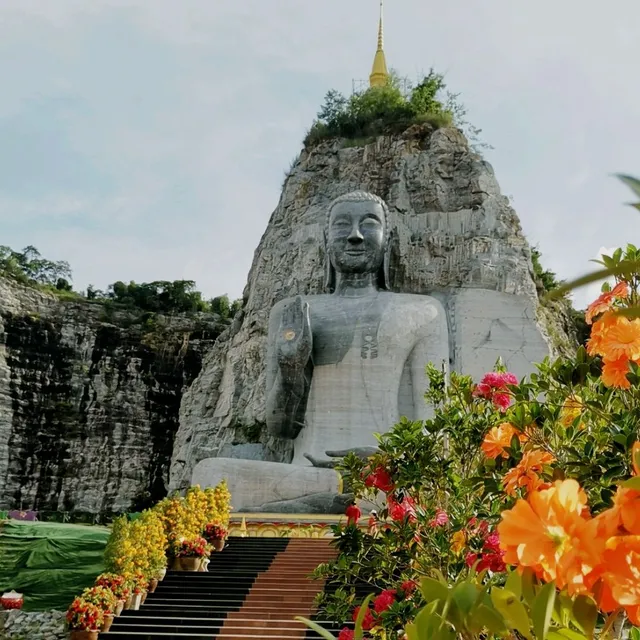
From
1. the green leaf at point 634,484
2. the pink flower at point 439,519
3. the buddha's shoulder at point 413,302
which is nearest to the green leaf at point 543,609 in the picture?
the green leaf at point 634,484

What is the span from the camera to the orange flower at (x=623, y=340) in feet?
7.28

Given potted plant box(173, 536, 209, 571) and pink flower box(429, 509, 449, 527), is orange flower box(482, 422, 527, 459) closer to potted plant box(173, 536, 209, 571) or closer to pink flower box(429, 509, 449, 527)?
pink flower box(429, 509, 449, 527)

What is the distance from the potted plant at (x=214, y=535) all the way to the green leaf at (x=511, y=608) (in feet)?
24.5

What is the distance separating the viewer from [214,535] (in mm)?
8680

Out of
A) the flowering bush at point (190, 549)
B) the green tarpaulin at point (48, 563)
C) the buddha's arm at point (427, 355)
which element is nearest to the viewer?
the green tarpaulin at point (48, 563)

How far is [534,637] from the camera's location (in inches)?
61.2

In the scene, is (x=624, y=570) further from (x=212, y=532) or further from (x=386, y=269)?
(x=386, y=269)

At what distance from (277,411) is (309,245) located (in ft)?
12.2

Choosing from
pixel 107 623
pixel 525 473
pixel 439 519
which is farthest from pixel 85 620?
pixel 525 473

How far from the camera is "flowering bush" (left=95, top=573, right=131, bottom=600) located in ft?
22.6

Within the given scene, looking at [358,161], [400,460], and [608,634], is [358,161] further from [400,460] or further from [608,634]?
A: [608,634]

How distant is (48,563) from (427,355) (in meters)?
5.82

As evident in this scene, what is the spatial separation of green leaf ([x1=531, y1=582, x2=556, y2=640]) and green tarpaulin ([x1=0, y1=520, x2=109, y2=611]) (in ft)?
23.3

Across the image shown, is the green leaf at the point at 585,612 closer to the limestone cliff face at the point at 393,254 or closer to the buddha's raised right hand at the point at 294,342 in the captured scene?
the buddha's raised right hand at the point at 294,342
